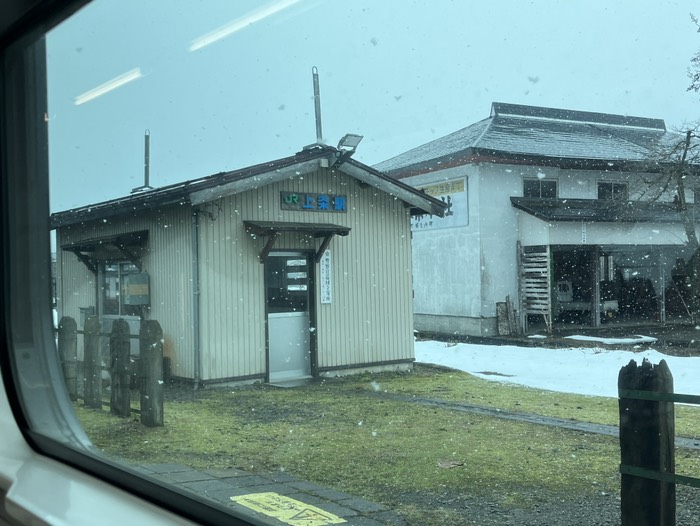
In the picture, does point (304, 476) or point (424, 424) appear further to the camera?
point (424, 424)

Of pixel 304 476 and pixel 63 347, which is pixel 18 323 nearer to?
pixel 63 347

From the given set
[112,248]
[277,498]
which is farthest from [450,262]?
[112,248]

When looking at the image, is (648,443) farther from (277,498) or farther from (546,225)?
(277,498)

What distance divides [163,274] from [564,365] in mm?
2778

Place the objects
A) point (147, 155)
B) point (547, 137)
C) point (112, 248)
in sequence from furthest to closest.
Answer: point (112, 248) < point (147, 155) < point (547, 137)

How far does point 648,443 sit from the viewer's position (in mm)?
1024

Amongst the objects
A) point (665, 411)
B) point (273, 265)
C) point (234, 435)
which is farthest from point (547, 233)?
point (273, 265)

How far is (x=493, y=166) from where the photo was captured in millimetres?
1677

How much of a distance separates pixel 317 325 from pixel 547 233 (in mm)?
2759

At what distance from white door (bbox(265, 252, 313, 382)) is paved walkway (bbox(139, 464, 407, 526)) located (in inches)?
76.2

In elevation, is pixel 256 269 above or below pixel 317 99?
below

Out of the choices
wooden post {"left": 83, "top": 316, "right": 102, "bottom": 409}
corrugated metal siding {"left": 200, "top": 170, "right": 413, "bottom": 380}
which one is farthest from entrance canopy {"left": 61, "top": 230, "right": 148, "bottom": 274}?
corrugated metal siding {"left": 200, "top": 170, "right": 413, "bottom": 380}

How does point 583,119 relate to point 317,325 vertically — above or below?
above

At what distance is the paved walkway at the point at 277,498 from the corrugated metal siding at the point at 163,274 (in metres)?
1.51
